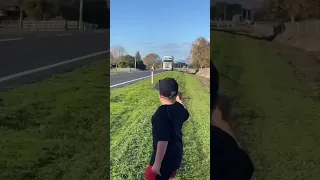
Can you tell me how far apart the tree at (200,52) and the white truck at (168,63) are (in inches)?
6.8

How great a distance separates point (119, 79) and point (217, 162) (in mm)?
1212

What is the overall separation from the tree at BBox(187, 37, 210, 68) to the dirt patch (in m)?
0.86

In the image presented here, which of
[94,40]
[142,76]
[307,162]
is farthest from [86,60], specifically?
[307,162]

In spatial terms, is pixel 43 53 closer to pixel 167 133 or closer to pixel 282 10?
pixel 167 133

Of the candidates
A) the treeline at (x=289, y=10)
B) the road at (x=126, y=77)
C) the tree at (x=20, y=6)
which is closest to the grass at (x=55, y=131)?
the road at (x=126, y=77)

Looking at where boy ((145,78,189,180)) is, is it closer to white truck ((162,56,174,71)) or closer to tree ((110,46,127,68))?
white truck ((162,56,174,71))

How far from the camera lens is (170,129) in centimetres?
332

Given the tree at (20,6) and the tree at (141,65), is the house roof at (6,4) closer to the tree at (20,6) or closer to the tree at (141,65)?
the tree at (20,6)

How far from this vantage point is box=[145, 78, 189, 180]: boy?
3.31 m

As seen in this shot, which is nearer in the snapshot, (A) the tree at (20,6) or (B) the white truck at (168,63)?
(B) the white truck at (168,63)

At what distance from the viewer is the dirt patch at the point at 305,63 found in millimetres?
4320

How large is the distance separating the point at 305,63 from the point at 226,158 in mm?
1269

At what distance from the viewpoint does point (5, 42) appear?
13.5ft

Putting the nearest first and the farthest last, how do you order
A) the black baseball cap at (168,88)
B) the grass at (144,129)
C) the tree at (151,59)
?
the black baseball cap at (168,88)
the grass at (144,129)
the tree at (151,59)
